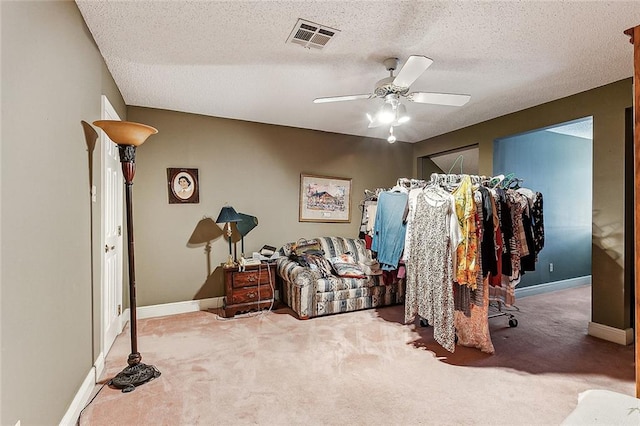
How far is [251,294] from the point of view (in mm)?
3861

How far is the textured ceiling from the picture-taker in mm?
1986

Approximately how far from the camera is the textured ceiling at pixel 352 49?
1.99m

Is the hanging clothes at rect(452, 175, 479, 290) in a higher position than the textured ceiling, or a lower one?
lower

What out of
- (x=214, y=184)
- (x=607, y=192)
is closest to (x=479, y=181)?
(x=607, y=192)

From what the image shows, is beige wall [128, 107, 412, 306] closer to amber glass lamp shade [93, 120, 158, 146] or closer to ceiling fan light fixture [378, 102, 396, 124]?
amber glass lamp shade [93, 120, 158, 146]

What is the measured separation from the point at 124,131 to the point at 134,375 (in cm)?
175

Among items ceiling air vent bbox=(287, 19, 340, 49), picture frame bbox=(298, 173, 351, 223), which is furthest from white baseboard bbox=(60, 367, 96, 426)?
picture frame bbox=(298, 173, 351, 223)

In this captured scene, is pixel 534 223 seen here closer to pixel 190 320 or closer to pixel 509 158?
pixel 509 158

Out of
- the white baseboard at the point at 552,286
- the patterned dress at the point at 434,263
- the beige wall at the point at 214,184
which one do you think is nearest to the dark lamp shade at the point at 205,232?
the beige wall at the point at 214,184

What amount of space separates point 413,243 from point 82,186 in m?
2.64

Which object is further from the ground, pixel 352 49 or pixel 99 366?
pixel 352 49

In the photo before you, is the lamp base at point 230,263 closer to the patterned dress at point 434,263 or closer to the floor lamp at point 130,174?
the floor lamp at point 130,174

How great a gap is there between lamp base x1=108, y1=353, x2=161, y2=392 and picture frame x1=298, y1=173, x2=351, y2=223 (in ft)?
9.10

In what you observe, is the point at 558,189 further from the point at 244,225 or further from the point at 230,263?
the point at 230,263
